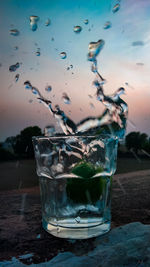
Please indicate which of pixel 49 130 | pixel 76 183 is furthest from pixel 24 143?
pixel 76 183

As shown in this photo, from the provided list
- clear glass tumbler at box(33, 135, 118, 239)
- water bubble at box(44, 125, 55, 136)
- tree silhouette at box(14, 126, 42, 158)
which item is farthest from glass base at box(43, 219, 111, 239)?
tree silhouette at box(14, 126, 42, 158)

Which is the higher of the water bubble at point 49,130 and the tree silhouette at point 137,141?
the water bubble at point 49,130

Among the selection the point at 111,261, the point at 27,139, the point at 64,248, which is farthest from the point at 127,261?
the point at 27,139

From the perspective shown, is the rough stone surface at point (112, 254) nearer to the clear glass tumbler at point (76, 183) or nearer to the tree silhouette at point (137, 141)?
the clear glass tumbler at point (76, 183)

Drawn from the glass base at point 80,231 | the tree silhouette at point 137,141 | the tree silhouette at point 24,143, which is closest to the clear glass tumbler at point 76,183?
the glass base at point 80,231

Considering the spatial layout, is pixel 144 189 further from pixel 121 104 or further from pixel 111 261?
pixel 111 261

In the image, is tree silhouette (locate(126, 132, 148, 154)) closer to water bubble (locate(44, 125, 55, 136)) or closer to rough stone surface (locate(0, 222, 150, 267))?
water bubble (locate(44, 125, 55, 136))
